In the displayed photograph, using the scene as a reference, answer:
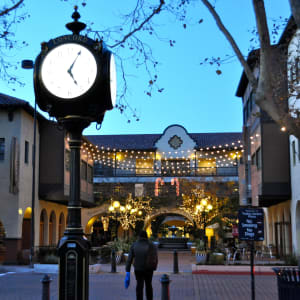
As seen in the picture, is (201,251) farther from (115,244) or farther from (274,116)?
(274,116)

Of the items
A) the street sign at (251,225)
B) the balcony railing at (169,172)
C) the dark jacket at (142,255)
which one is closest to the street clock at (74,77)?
the dark jacket at (142,255)

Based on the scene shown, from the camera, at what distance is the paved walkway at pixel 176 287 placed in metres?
13.5

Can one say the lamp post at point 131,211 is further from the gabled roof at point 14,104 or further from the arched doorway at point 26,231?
the gabled roof at point 14,104

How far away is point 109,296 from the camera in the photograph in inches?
527

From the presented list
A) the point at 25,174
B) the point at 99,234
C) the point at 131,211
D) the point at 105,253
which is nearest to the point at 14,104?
the point at 25,174

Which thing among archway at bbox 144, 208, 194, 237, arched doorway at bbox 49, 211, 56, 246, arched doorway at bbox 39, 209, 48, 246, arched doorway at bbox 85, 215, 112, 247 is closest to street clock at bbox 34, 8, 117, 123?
arched doorway at bbox 39, 209, 48, 246

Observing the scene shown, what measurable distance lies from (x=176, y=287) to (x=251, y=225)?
20.0 ft

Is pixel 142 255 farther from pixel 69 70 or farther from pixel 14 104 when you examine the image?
pixel 14 104

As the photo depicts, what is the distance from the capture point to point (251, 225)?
10.3 m

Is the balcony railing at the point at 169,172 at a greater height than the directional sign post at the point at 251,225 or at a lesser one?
greater

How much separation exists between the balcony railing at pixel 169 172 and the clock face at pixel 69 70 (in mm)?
36850

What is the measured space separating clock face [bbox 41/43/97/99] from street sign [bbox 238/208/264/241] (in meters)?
5.79

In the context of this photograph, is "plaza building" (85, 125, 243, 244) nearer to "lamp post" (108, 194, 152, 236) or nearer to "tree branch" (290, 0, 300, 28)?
"lamp post" (108, 194, 152, 236)

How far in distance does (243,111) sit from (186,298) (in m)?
26.1
